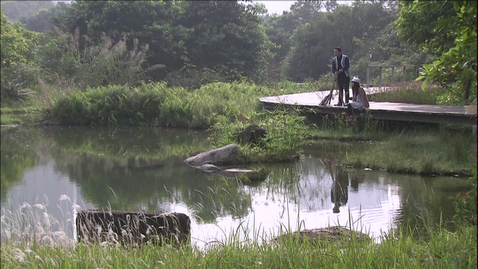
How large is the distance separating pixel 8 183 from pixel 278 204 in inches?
208

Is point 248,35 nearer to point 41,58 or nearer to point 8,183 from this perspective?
point 41,58

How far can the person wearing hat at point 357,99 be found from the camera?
1475 cm

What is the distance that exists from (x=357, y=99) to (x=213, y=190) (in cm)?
619

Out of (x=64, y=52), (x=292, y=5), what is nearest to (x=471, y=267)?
→ (x=64, y=52)

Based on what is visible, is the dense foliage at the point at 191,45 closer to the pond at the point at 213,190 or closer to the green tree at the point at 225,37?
the green tree at the point at 225,37

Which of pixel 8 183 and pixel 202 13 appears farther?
pixel 202 13

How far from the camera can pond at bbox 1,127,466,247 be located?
775 cm

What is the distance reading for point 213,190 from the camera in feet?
33.0

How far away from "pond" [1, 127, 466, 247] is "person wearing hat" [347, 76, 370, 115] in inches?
45.8

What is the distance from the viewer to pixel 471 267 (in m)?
3.72

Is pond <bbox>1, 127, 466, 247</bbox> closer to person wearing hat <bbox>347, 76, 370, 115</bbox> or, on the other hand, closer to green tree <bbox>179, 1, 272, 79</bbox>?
person wearing hat <bbox>347, 76, 370, 115</bbox>

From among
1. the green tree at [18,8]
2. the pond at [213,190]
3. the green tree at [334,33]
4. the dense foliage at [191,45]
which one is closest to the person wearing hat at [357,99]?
the pond at [213,190]

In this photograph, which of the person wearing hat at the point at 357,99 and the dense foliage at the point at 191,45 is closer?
the person wearing hat at the point at 357,99

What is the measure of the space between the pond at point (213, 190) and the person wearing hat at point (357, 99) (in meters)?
1.16
